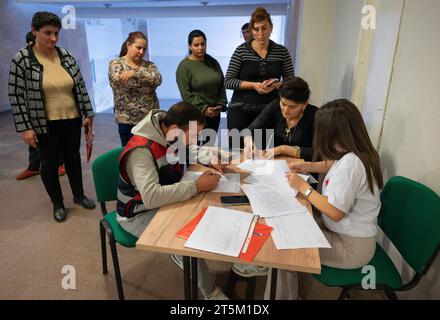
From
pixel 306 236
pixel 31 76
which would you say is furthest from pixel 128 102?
pixel 306 236

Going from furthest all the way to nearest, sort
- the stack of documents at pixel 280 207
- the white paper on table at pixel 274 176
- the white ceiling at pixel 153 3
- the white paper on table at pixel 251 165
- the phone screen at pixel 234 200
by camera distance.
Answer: the white ceiling at pixel 153 3 → the white paper on table at pixel 251 165 → the white paper on table at pixel 274 176 → the phone screen at pixel 234 200 → the stack of documents at pixel 280 207

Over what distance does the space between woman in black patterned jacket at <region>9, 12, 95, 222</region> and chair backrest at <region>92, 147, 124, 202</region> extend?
2.60 ft

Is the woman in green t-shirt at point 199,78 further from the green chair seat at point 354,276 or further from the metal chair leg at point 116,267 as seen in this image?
the green chair seat at point 354,276

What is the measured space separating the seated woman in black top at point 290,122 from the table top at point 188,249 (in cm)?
62

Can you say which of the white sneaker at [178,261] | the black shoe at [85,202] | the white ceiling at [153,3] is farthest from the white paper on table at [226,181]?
the white ceiling at [153,3]

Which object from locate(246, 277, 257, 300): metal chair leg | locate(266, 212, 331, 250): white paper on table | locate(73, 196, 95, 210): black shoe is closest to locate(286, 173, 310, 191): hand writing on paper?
locate(266, 212, 331, 250): white paper on table

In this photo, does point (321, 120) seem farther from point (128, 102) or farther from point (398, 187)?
point (128, 102)

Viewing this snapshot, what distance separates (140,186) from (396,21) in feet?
5.18

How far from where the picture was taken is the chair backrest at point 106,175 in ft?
5.42

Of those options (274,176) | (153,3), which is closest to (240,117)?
(274,176)

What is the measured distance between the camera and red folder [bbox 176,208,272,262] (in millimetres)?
1041

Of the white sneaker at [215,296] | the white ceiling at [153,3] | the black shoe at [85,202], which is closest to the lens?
the white sneaker at [215,296]

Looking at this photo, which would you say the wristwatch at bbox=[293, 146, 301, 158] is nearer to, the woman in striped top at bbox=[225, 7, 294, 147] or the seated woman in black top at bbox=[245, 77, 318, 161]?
the seated woman in black top at bbox=[245, 77, 318, 161]
